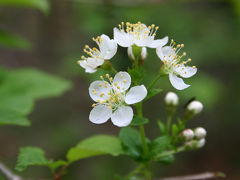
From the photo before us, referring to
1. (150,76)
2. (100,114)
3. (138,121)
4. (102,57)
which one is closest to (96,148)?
(100,114)

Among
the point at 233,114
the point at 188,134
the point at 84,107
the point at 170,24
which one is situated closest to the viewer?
the point at 188,134

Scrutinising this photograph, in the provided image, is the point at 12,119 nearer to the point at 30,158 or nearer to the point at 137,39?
the point at 30,158

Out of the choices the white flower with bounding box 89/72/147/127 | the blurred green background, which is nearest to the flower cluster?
the white flower with bounding box 89/72/147/127

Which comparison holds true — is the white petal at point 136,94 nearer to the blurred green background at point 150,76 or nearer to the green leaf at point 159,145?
the green leaf at point 159,145

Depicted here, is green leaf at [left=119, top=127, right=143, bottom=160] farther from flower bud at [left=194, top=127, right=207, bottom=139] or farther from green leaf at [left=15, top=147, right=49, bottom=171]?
Answer: green leaf at [left=15, top=147, right=49, bottom=171]

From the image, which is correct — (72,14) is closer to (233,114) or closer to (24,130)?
(24,130)

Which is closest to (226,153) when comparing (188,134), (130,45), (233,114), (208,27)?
(233,114)
